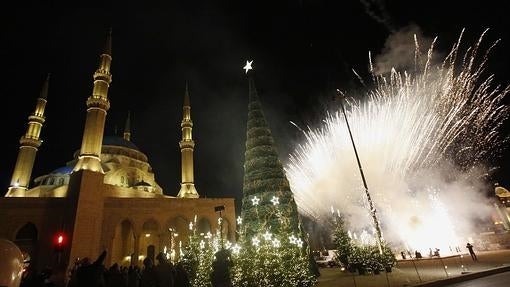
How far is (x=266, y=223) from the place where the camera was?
16.5 metres

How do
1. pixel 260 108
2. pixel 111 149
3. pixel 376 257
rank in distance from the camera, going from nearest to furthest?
pixel 376 257 → pixel 260 108 → pixel 111 149

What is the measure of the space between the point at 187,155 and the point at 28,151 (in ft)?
54.2

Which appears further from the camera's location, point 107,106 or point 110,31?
point 110,31

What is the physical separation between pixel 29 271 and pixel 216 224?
24356 millimetres

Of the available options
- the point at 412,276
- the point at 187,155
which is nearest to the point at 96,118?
the point at 187,155

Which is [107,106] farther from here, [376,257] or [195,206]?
[376,257]

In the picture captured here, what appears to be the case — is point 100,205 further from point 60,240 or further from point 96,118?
point 60,240

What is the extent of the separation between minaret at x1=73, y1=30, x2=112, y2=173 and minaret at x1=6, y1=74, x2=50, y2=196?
8.00m

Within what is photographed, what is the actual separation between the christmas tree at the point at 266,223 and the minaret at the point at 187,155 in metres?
17.9

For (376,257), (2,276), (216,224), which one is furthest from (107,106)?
(2,276)

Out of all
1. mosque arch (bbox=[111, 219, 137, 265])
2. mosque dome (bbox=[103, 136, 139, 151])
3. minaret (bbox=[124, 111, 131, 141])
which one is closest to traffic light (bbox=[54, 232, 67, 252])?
mosque arch (bbox=[111, 219, 137, 265])

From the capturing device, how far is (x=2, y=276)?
113 inches

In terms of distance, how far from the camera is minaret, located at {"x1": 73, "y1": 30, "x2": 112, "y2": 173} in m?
25.5

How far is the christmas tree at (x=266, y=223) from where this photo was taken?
32.3 ft
